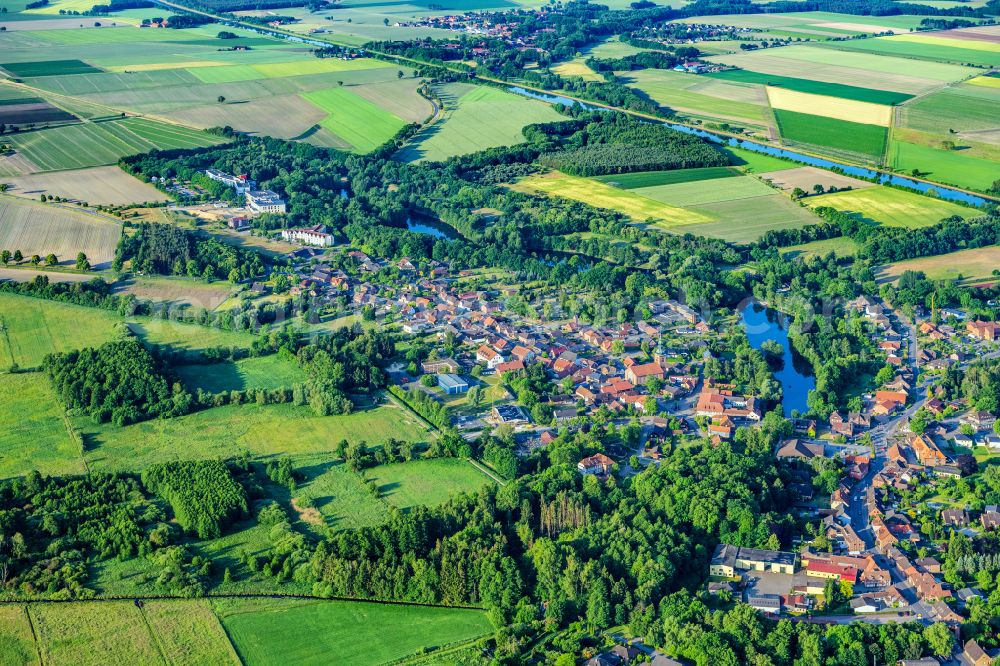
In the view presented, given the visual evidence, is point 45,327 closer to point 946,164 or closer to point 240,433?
point 240,433

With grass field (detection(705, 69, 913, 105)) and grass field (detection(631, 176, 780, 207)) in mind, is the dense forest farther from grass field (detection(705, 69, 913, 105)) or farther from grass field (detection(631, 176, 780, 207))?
grass field (detection(705, 69, 913, 105))

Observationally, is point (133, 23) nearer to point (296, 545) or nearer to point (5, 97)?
point (5, 97)

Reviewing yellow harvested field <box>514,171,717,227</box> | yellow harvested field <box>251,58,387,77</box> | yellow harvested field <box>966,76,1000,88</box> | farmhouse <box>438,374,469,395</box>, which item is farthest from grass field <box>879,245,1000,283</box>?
yellow harvested field <box>251,58,387,77</box>

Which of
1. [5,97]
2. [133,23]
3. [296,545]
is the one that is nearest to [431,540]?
[296,545]

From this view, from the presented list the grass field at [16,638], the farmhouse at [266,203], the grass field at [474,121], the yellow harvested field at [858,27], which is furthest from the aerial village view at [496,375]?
the yellow harvested field at [858,27]

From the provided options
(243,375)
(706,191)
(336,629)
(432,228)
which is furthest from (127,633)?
(706,191)

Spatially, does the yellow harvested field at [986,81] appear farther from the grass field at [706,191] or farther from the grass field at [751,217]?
the grass field at [751,217]
